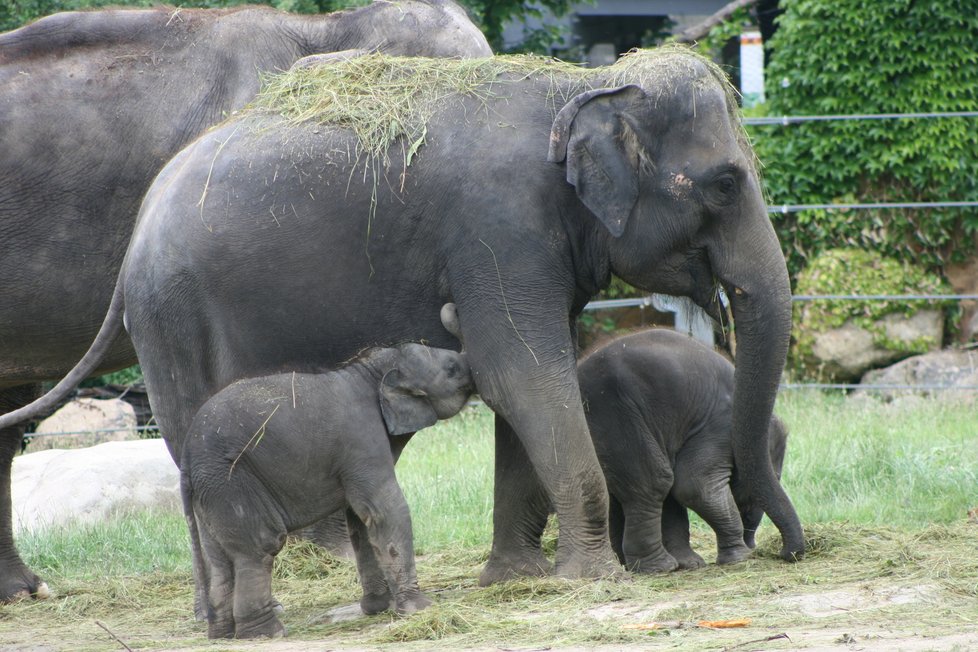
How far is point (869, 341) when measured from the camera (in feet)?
41.1

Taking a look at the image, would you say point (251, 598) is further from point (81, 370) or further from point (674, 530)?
point (674, 530)

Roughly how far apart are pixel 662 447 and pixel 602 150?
140 centimetres

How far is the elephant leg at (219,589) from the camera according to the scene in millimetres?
5270

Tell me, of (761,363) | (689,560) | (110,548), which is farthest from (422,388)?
(110,548)

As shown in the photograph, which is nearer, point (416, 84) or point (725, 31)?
point (416, 84)

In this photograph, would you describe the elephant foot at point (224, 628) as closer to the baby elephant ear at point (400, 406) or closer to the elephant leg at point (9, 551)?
the baby elephant ear at point (400, 406)

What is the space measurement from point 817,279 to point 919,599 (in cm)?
774

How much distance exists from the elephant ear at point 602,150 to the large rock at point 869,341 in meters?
7.38

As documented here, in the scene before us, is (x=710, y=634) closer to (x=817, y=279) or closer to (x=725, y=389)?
(x=725, y=389)

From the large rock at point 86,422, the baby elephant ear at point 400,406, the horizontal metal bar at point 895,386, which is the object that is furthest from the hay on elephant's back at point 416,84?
the large rock at point 86,422

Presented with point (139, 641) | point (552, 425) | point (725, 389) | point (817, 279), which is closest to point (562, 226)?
point (552, 425)

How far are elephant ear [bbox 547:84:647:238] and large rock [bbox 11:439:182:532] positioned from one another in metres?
4.08

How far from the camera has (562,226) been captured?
562cm

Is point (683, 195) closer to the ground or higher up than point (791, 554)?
higher up
